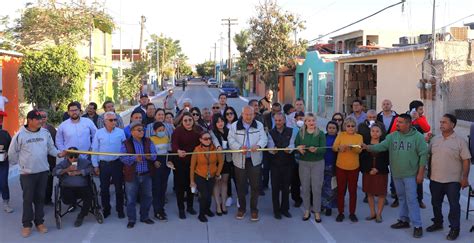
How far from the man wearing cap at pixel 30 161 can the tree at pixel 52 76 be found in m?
13.3

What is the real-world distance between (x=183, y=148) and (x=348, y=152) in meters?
2.37

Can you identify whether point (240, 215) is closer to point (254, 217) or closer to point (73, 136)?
point (254, 217)

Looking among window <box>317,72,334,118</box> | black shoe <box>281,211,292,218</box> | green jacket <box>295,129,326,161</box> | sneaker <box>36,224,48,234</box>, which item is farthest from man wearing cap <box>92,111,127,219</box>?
window <box>317,72,334,118</box>

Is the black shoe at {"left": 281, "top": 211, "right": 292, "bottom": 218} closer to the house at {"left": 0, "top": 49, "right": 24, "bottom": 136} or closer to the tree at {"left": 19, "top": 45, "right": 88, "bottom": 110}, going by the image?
the house at {"left": 0, "top": 49, "right": 24, "bottom": 136}

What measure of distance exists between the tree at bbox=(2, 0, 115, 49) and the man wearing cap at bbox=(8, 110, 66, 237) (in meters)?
18.7

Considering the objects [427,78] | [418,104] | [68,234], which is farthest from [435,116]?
[68,234]

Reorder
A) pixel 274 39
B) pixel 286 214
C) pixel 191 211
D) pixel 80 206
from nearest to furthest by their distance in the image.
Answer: pixel 80 206
pixel 286 214
pixel 191 211
pixel 274 39

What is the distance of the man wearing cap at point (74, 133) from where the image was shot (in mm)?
7871

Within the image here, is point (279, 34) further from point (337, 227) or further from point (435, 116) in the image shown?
point (337, 227)

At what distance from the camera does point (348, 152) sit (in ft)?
24.5

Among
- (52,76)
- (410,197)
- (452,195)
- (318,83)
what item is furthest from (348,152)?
(318,83)

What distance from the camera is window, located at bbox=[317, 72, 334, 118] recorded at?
25.1 m

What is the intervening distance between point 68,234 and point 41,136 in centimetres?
134

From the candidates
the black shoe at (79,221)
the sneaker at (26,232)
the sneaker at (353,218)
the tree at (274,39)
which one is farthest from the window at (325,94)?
the sneaker at (26,232)
